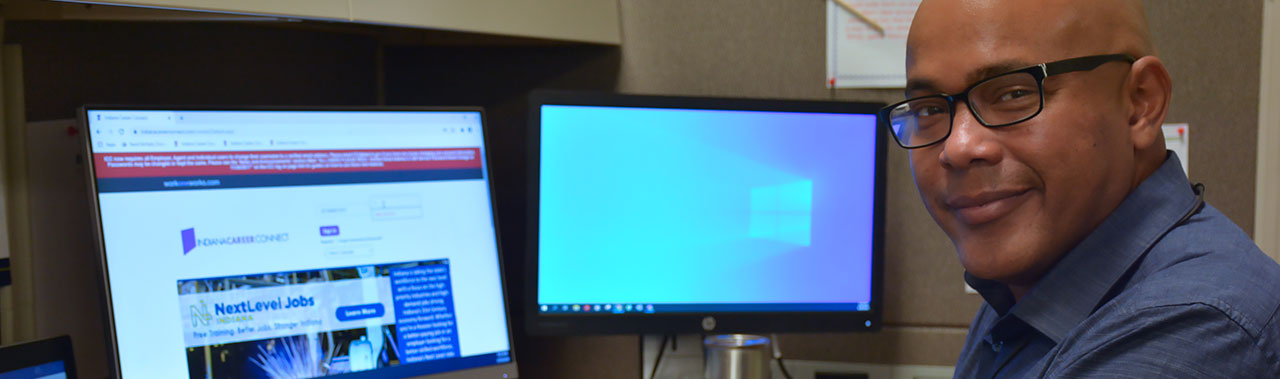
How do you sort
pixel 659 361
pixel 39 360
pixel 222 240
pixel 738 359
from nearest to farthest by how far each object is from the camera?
pixel 39 360
pixel 222 240
pixel 738 359
pixel 659 361

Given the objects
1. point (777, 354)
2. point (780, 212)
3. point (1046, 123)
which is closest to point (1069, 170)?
point (1046, 123)

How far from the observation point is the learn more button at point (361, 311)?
94 centimetres

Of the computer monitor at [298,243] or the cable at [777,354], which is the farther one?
the cable at [777,354]

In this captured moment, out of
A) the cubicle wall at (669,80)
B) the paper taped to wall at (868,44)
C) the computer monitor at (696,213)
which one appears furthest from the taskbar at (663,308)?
the paper taped to wall at (868,44)

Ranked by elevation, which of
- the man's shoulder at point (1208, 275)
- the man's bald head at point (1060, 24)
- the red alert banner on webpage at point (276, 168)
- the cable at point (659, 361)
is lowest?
the cable at point (659, 361)

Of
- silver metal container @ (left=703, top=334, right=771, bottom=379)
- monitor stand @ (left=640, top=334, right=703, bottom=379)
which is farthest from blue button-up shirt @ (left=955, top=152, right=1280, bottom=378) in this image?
monitor stand @ (left=640, top=334, right=703, bottom=379)

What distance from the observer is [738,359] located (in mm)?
1067

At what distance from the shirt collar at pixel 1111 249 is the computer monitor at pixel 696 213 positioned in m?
0.42

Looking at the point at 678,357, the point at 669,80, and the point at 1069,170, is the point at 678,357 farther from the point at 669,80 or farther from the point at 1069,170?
the point at 1069,170

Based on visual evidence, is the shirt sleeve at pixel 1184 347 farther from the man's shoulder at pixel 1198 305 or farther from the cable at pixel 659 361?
the cable at pixel 659 361

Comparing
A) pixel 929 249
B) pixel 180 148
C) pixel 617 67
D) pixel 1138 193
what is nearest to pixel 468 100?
pixel 617 67

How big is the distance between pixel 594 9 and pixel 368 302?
1.40 ft

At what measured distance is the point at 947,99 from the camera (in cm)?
68

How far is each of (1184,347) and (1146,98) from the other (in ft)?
0.62
